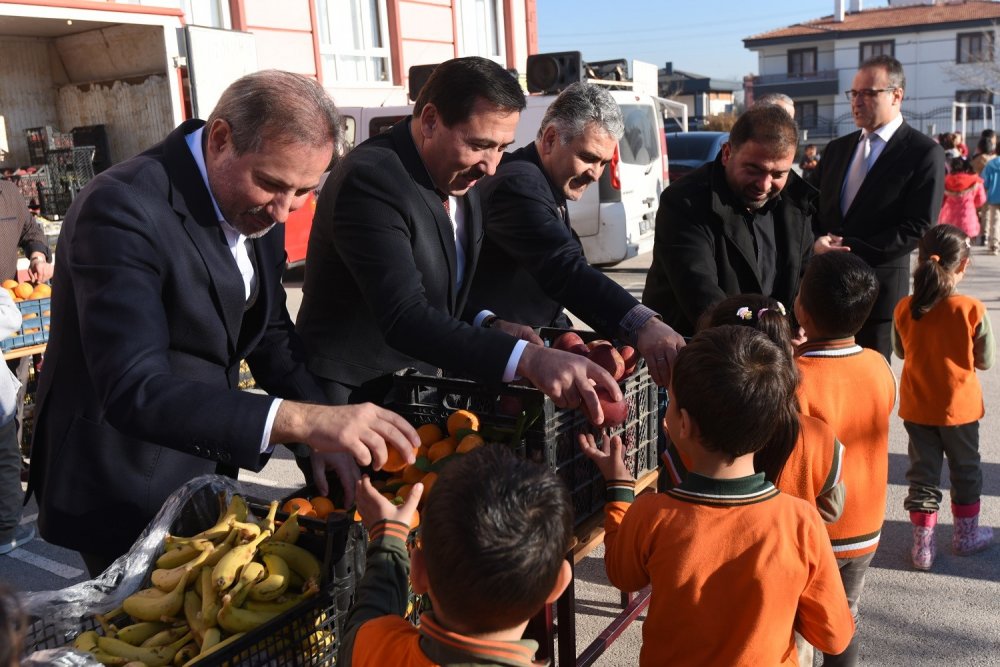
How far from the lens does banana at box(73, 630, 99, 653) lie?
179 cm

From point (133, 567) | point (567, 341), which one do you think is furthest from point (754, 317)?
point (133, 567)

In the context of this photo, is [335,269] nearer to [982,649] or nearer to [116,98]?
[982,649]

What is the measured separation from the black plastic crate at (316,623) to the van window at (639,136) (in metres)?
9.18

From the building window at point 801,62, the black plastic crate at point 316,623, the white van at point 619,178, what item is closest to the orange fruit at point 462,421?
the black plastic crate at point 316,623

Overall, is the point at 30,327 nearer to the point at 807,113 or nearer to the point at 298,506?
the point at 298,506

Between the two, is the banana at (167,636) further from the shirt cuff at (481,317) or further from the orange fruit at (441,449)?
the shirt cuff at (481,317)

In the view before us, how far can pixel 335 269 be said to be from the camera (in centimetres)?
274

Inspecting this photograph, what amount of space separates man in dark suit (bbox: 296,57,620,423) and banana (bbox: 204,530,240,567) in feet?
2.25

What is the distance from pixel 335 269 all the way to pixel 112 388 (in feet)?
3.30

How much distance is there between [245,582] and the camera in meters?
1.82

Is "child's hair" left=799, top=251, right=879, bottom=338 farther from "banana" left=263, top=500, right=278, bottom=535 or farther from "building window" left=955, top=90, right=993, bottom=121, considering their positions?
"building window" left=955, top=90, right=993, bottom=121

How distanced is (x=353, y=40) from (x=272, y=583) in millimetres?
14348

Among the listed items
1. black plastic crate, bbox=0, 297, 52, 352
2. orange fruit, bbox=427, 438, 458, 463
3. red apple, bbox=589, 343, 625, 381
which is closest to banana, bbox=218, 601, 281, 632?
orange fruit, bbox=427, 438, 458, 463

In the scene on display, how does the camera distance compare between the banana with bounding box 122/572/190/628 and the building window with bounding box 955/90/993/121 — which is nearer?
the banana with bounding box 122/572/190/628
